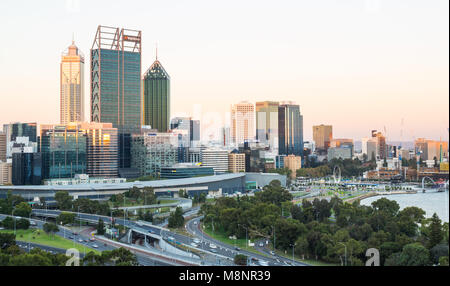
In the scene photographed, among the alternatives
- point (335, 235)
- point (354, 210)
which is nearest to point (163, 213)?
point (354, 210)

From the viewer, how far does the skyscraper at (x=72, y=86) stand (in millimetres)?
31562

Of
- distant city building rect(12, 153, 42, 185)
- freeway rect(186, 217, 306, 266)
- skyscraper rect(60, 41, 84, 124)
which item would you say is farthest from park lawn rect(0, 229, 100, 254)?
skyscraper rect(60, 41, 84, 124)

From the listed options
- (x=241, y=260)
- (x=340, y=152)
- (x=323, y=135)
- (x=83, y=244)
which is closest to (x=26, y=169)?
(x=83, y=244)

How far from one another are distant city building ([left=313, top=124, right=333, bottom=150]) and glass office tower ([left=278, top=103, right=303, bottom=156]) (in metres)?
2.80

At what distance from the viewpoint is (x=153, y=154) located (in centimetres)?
2012

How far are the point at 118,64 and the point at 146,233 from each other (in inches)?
594

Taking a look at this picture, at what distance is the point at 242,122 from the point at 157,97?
7.32 metres

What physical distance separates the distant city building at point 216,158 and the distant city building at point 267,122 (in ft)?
13.3

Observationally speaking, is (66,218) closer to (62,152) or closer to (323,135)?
(62,152)

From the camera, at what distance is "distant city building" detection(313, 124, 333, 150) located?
94.4 feet

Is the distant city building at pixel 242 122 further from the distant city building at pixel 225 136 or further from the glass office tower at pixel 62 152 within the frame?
the glass office tower at pixel 62 152

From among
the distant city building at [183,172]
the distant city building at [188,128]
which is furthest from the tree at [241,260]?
the distant city building at [188,128]

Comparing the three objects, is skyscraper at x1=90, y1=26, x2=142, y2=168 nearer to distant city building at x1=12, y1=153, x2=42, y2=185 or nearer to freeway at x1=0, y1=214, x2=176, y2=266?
distant city building at x1=12, y1=153, x2=42, y2=185
